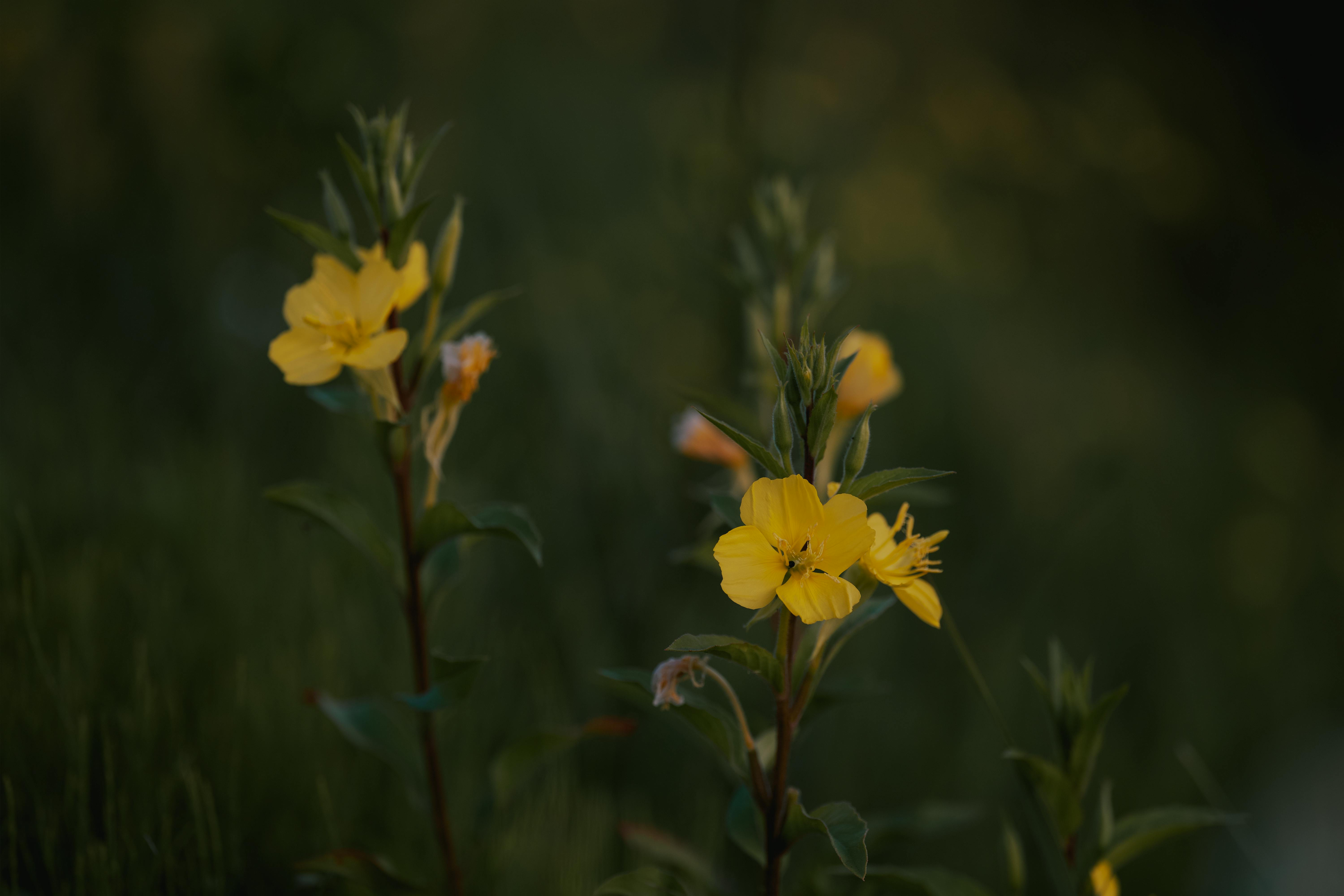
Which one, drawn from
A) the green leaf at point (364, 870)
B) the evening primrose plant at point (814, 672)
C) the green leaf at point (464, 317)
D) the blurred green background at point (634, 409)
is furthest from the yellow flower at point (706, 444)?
the green leaf at point (364, 870)

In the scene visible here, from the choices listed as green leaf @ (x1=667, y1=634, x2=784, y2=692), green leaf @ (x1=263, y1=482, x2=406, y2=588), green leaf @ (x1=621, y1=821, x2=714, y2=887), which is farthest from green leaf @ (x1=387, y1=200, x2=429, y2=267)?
green leaf @ (x1=621, y1=821, x2=714, y2=887)

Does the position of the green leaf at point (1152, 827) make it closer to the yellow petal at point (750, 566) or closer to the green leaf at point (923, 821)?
the green leaf at point (923, 821)

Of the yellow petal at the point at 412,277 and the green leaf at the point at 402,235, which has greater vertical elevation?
the green leaf at the point at 402,235

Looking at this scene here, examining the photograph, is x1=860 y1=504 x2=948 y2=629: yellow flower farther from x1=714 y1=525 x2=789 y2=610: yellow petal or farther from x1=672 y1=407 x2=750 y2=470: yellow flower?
x1=672 y1=407 x2=750 y2=470: yellow flower

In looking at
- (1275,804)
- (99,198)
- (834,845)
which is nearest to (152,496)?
(99,198)

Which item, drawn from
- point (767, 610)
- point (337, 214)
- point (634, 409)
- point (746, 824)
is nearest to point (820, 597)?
point (767, 610)
